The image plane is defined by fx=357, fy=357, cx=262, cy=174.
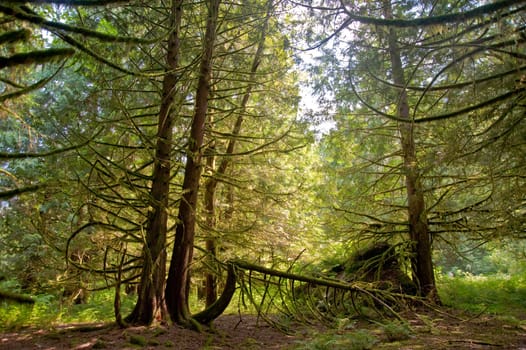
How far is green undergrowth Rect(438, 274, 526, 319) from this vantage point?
8.27m

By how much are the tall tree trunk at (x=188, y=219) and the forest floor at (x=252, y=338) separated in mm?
573

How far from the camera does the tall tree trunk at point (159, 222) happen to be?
5602mm

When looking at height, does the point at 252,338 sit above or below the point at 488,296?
below

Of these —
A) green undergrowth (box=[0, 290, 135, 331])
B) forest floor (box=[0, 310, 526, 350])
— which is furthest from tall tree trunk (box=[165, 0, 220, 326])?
green undergrowth (box=[0, 290, 135, 331])

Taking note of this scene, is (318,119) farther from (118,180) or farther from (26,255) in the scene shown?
(26,255)

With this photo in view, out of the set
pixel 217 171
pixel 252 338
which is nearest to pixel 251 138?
pixel 217 171

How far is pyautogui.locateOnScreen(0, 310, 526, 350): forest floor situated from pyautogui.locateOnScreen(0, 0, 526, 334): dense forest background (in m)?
0.54

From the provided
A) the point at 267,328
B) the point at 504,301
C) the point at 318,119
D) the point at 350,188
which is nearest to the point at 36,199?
the point at 267,328

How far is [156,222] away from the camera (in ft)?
19.5

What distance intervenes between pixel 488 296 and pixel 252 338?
7.45m

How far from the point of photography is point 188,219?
6375mm

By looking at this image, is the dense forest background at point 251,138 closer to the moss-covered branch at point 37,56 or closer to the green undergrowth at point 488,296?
the moss-covered branch at point 37,56

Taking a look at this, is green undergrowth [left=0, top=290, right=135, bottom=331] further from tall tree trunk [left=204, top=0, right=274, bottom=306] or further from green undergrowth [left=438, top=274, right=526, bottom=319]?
green undergrowth [left=438, top=274, right=526, bottom=319]

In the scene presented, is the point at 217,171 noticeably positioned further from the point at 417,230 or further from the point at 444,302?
the point at 444,302
